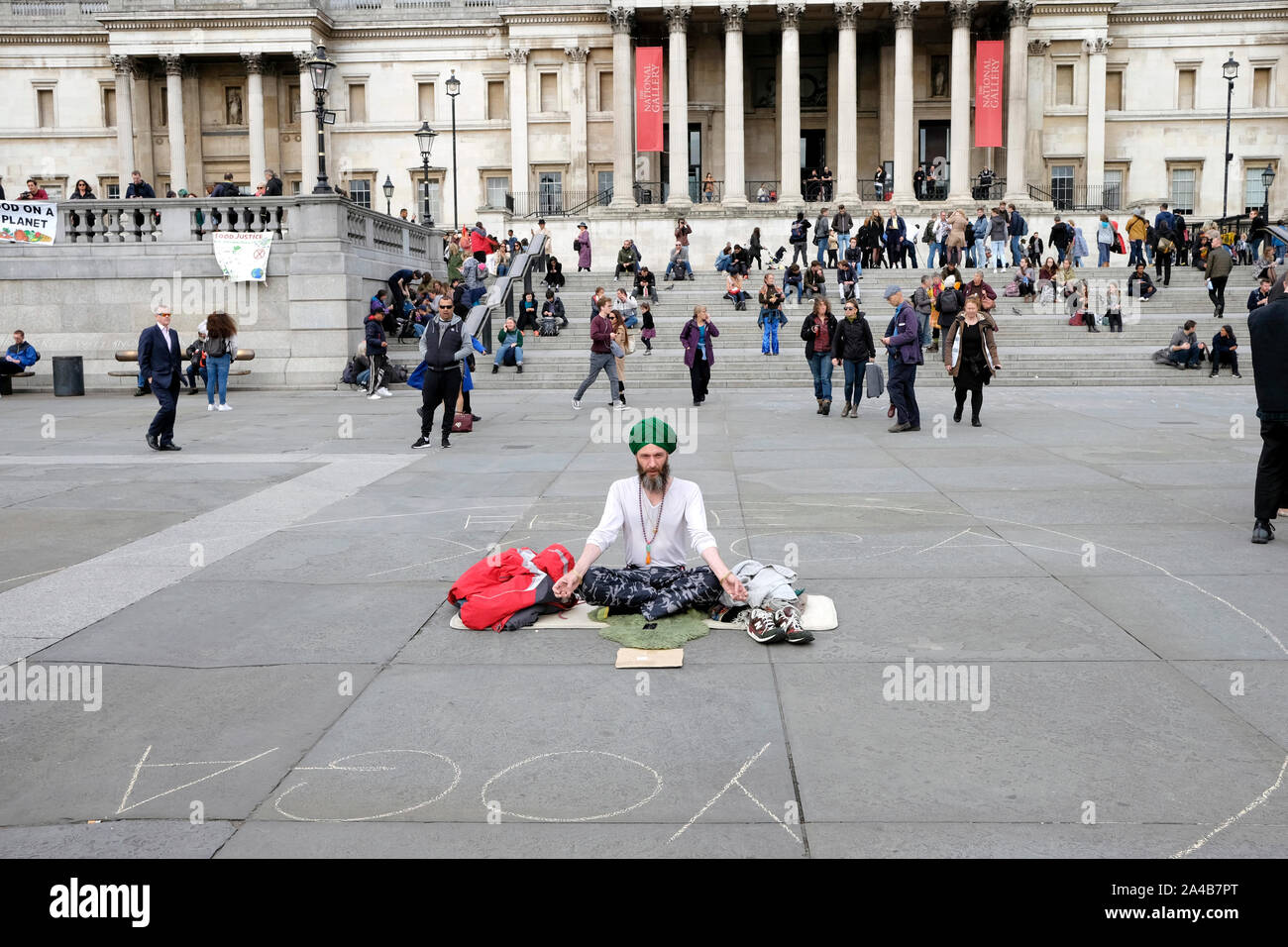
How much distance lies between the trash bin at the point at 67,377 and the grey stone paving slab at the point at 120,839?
75.6 feet

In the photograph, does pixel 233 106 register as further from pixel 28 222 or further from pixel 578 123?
pixel 28 222

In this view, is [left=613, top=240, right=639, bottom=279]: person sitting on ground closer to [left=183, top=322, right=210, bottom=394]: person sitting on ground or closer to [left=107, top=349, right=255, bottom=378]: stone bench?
[left=107, top=349, right=255, bottom=378]: stone bench

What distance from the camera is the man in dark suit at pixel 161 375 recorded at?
15.3 meters

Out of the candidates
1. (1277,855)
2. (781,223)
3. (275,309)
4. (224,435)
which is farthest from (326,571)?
(781,223)

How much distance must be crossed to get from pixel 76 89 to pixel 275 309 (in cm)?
4595

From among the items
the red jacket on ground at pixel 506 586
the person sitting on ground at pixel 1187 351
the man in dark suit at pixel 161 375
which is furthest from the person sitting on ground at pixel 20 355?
the person sitting on ground at pixel 1187 351

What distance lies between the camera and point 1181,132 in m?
59.8

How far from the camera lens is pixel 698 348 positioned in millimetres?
20922

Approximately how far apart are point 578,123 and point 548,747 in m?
57.7

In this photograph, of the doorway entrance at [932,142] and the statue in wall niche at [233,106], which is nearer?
the doorway entrance at [932,142]

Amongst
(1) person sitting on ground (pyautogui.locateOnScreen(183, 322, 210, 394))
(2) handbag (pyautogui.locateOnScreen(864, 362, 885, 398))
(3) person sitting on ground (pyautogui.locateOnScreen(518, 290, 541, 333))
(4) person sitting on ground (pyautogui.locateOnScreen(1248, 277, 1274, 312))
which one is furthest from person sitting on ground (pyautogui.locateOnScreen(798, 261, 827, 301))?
(1) person sitting on ground (pyautogui.locateOnScreen(183, 322, 210, 394))

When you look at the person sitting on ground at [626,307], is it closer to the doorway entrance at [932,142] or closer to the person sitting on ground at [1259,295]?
the person sitting on ground at [1259,295]
